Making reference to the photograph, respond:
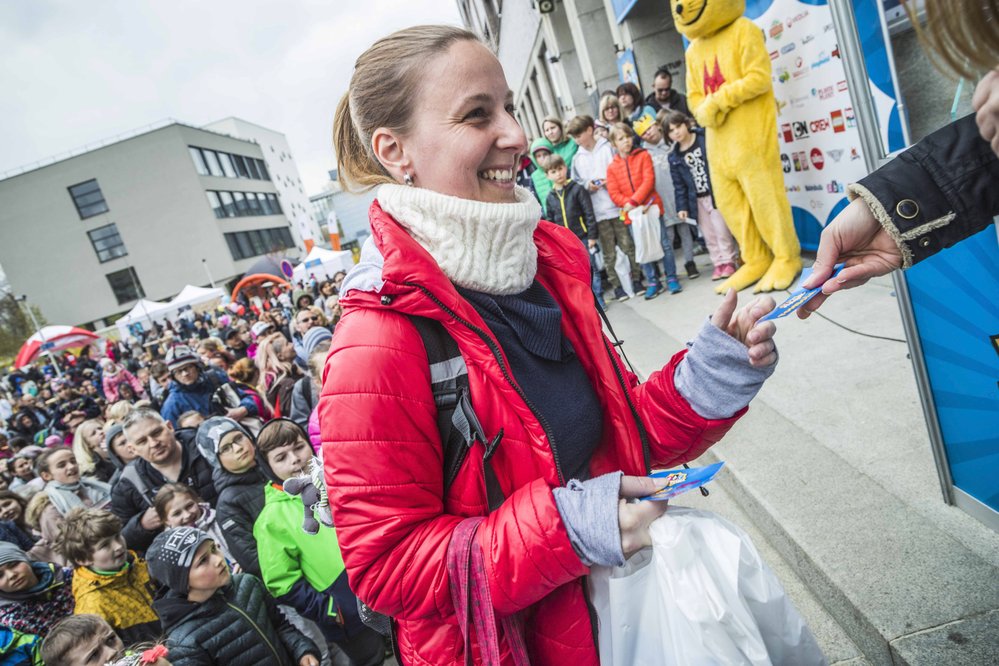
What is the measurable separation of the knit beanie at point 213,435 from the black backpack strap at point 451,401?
3.01 m

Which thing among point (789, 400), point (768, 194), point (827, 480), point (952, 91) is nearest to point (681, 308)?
point (768, 194)

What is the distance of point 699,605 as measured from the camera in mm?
1035

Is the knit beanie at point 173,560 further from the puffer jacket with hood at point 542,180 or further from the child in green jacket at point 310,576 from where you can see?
the puffer jacket with hood at point 542,180

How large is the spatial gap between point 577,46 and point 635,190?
19.1 feet

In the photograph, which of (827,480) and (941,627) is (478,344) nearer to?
(941,627)

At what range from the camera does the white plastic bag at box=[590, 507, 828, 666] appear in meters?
1.03

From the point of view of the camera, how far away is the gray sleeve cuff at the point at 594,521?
983 millimetres

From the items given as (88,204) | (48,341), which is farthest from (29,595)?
(88,204)

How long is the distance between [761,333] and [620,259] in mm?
5962

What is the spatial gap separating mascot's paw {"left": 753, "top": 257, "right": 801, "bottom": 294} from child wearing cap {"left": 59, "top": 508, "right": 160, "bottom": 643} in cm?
494

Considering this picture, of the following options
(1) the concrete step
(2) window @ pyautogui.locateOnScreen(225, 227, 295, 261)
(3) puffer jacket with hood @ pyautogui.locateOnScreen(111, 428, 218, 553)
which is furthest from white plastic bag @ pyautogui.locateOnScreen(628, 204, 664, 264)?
(2) window @ pyautogui.locateOnScreen(225, 227, 295, 261)

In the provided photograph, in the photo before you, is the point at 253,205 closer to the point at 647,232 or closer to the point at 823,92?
the point at 647,232

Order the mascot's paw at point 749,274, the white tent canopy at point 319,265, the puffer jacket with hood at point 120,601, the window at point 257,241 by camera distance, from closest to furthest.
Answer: the puffer jacket with hood at point 120,601 → the mascot's paw at point 749,274 → the white tent canopy at point 319,265 → the window at point 257,241

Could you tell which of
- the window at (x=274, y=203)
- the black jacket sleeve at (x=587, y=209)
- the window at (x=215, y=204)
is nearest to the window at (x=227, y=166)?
the window at (x=215, y=204)
